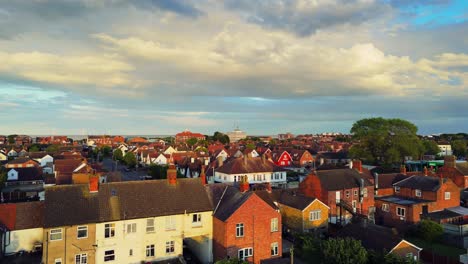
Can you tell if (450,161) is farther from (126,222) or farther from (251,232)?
A: (126,222)

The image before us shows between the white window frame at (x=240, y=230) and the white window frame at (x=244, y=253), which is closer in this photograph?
the white window frame at (x=240, y=230)

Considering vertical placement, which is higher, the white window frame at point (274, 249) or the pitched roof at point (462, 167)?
the pitched roof at point (462, 167)

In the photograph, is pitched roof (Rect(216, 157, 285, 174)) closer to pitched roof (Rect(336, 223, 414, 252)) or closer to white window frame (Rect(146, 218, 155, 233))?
pitched roof (Rect(336, 223, 414, 252))

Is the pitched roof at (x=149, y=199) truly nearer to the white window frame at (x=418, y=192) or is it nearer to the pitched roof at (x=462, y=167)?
the white window frame at (x=418, y=192)

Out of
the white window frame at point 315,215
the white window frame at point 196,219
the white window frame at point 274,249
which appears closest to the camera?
the white window frame at point 196,219

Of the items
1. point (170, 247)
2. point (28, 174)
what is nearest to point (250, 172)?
point (170, 247)

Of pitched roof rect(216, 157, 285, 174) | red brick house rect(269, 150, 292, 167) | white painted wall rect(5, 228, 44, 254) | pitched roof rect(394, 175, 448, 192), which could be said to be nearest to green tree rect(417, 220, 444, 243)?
pitched roof rect(394, 175, 448, 192)

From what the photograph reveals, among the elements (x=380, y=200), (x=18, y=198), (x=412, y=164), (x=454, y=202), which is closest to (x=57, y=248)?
(x=18, y=198)

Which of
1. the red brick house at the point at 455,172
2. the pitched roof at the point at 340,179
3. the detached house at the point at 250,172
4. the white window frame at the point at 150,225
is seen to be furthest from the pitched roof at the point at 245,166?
the white window frame at the point at 150,225
